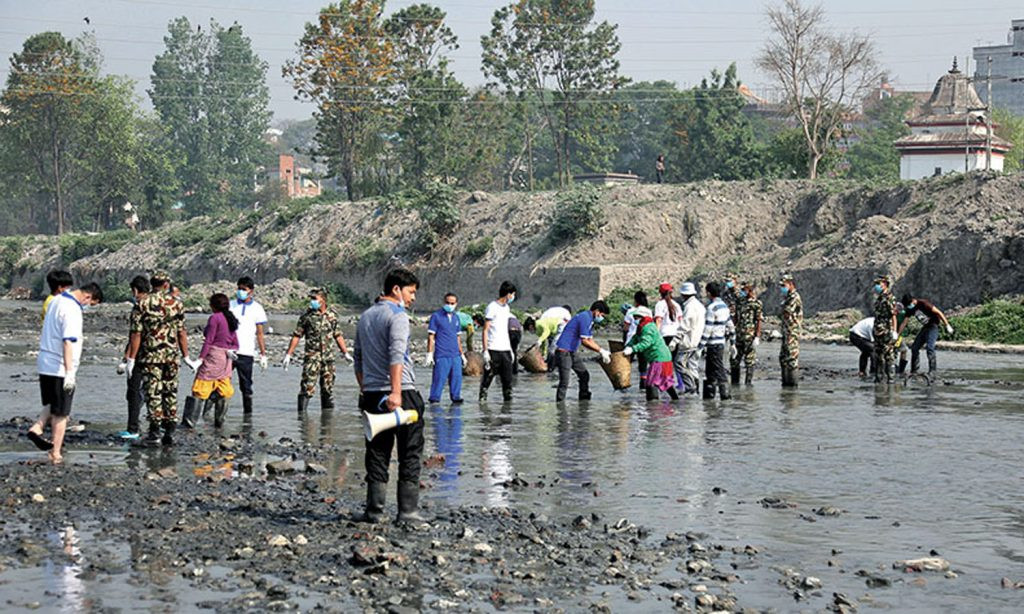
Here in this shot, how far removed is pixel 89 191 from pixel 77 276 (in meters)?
33.8

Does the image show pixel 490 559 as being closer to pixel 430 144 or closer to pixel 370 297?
pixel 370 297

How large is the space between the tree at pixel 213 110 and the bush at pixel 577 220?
2711 inches

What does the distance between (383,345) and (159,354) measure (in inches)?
196

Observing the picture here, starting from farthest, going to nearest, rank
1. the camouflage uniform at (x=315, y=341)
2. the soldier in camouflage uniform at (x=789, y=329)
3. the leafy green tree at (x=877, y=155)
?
the leafy green tree at (x=877, y=155)
the soldier in camouflage uniform at (x=789, y=329)
the camouflage uniform at (x=315, y=341)

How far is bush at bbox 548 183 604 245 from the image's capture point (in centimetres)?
5947

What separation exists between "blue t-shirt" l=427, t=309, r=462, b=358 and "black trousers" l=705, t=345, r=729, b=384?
4.07m

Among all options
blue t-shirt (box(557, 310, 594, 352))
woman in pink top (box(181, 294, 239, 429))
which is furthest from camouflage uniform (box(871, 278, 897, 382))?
woman in pink top (box(181, 294, 239, 429))

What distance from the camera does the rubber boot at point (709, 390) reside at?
68.6ft

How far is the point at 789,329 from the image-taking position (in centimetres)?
2300

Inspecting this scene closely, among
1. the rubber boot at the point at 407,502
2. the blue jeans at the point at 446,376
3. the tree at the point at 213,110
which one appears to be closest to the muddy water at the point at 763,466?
the blue jeans at the point at 446,376

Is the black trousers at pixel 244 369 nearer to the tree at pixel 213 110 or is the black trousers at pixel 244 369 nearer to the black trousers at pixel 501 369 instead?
the black trousers at pixel 501 369

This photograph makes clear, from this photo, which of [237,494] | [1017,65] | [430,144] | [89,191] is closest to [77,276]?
[430,144]

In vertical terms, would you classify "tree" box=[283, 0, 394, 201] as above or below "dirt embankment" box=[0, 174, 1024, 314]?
above

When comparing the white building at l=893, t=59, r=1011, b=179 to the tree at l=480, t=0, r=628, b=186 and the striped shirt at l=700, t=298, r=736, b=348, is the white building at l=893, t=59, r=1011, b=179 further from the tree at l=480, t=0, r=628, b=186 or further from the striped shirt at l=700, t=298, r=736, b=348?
the striped shirt at l=700, t=298, r=736, b=348
